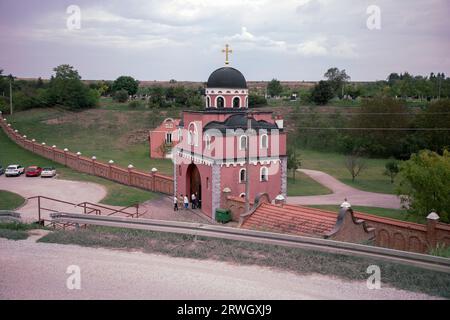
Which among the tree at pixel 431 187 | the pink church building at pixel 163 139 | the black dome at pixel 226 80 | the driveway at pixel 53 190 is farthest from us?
the pink church building at pixel 163 139

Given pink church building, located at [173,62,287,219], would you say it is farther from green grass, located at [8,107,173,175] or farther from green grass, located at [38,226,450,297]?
green grass, located at [38,226,450,297]

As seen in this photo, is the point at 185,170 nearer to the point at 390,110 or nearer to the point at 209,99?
the point at 209,99

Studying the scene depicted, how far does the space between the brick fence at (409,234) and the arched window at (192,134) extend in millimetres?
11581

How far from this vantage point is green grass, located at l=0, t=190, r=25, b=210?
93.5ft

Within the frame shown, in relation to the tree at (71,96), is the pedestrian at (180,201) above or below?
below

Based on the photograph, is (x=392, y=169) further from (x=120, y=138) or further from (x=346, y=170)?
(x=120, y=138)

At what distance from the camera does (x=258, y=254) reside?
379 inches

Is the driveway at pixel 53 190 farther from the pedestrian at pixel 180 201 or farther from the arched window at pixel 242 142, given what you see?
the arched window at pixel 242 142

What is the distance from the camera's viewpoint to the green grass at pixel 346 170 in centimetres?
4458

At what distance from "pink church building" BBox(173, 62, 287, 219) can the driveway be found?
22.2 ft

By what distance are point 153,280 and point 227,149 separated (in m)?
21.6

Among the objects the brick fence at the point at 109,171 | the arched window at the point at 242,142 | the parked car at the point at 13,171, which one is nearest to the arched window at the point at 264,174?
the arched window at the point at 242,142

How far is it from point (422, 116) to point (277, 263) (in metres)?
59.9
